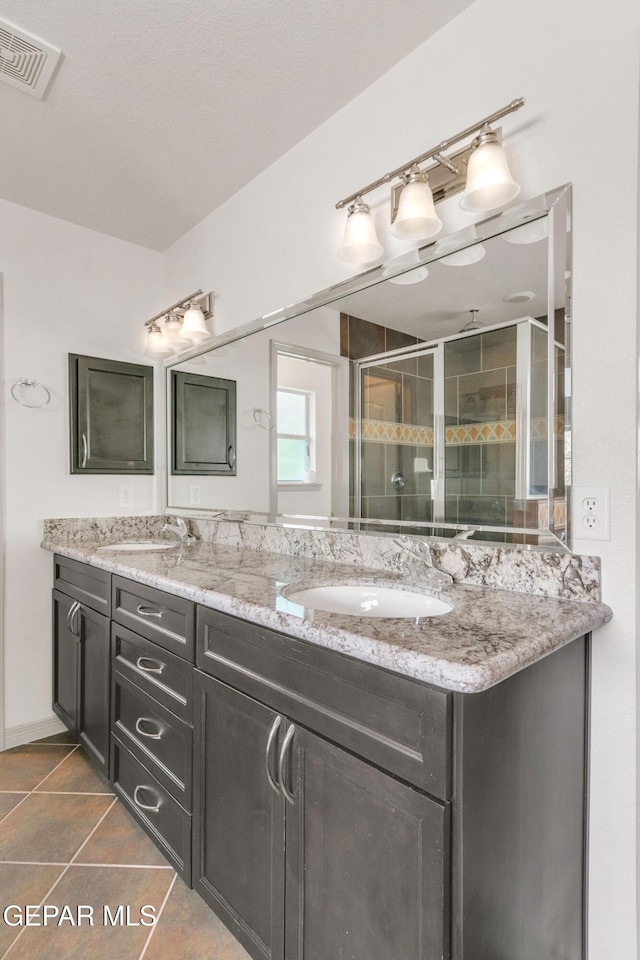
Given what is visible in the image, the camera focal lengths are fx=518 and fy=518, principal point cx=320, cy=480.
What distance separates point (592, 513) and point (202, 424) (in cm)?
190

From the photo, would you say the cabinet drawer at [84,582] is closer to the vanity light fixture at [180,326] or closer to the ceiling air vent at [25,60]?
the vanity light fixture at [180,326]

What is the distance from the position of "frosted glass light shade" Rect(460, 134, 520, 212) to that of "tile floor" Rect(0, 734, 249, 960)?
1972mm

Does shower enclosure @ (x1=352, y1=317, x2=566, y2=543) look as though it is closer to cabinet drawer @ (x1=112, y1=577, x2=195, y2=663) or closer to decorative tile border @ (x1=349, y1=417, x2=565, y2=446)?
decorative tile border @ (x1=349, y1=417, x2=565, y2=446)

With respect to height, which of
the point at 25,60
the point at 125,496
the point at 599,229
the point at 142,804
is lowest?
the point at 142,804

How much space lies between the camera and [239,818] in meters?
1.24

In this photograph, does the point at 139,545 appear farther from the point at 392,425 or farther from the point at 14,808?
the point at 392,425

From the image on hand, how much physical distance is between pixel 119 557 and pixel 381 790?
4.57 ft

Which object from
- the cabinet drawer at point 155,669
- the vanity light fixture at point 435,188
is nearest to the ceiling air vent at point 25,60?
the vanity light fixture at point 435,188

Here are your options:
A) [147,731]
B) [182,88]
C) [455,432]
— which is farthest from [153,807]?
[182,88]

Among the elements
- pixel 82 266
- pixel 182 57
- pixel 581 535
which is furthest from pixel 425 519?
pixel 82 266

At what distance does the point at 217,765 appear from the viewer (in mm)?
1322

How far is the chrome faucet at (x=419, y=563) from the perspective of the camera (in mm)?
1395

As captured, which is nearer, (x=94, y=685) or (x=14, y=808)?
(x=14, y=808)

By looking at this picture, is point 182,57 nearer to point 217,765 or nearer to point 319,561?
point 319,561
